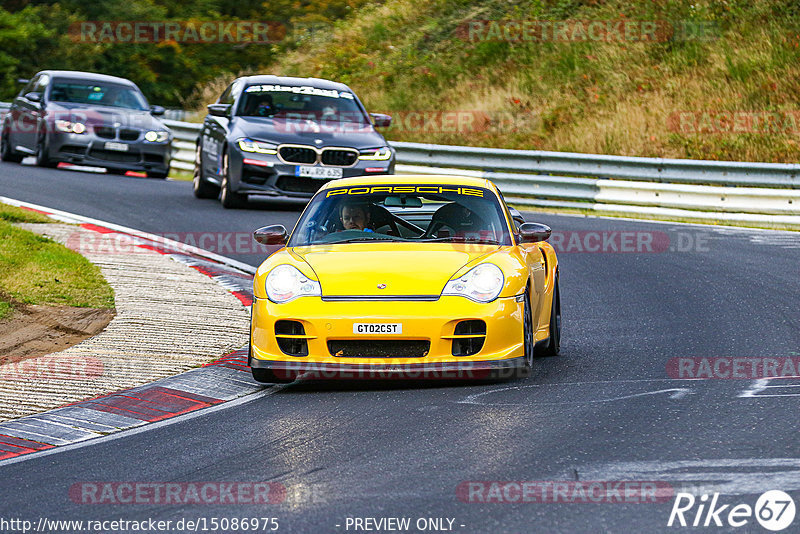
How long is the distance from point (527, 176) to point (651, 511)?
662 inches

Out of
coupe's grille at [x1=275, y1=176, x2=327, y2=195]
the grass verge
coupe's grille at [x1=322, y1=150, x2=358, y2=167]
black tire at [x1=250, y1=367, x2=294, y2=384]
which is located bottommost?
black tire at [x1=250, y1=367, x2=294, y2=384]

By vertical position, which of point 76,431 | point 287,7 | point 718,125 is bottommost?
point 76,431

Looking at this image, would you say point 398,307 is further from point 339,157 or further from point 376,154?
point 376,154

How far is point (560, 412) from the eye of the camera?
23.8 feet

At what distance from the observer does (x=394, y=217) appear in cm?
963

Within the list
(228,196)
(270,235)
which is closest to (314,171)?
(228,196)

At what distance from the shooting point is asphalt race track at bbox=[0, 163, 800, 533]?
5.38 m

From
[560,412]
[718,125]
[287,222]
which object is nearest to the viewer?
A: [560,412]

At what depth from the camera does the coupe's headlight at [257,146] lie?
17859 mm

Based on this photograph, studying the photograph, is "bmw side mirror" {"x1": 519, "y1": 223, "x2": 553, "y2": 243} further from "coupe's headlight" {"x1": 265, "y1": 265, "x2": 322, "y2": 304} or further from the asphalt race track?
"coupe's headlight" {"x1": 265, "y1": 265, "x2": 322, "y2": 304}

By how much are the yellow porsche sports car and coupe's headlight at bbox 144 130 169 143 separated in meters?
14.3

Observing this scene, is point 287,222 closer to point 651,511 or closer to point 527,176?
point 527,176

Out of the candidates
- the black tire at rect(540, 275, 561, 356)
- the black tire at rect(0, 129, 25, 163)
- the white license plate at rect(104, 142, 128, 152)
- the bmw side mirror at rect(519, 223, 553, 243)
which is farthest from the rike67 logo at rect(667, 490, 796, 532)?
the black tire at rect(0, 129, 25, 163)

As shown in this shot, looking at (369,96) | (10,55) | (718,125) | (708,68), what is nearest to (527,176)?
(718,125)
